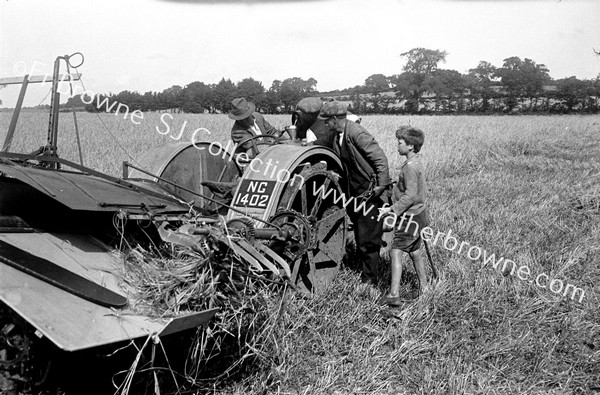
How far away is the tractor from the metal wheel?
0.04ft

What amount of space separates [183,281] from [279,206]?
3.88 ft

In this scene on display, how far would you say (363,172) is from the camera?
16.7ft

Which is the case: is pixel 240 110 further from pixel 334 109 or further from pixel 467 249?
pixel 467 249

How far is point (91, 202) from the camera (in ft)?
9.74

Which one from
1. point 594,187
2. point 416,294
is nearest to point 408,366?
point 416,294

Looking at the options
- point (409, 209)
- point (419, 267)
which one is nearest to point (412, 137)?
point (409, 209)

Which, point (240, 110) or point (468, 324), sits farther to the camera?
point (240, 110)

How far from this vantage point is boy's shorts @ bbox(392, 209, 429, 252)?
4.65m

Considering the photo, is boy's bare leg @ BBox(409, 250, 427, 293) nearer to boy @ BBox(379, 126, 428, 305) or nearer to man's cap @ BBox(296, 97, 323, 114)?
boy @ BBox(379, 126, 428, 305)

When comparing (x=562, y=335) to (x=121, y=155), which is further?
(x=121, y=155)

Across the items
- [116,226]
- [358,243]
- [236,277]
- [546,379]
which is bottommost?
[546,379]

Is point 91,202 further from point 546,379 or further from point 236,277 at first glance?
point 546,379

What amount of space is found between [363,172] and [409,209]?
645 millimetres

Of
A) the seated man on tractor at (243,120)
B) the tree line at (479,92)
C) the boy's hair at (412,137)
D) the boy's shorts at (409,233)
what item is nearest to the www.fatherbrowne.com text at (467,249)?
the boy's shorts at (409,233)
